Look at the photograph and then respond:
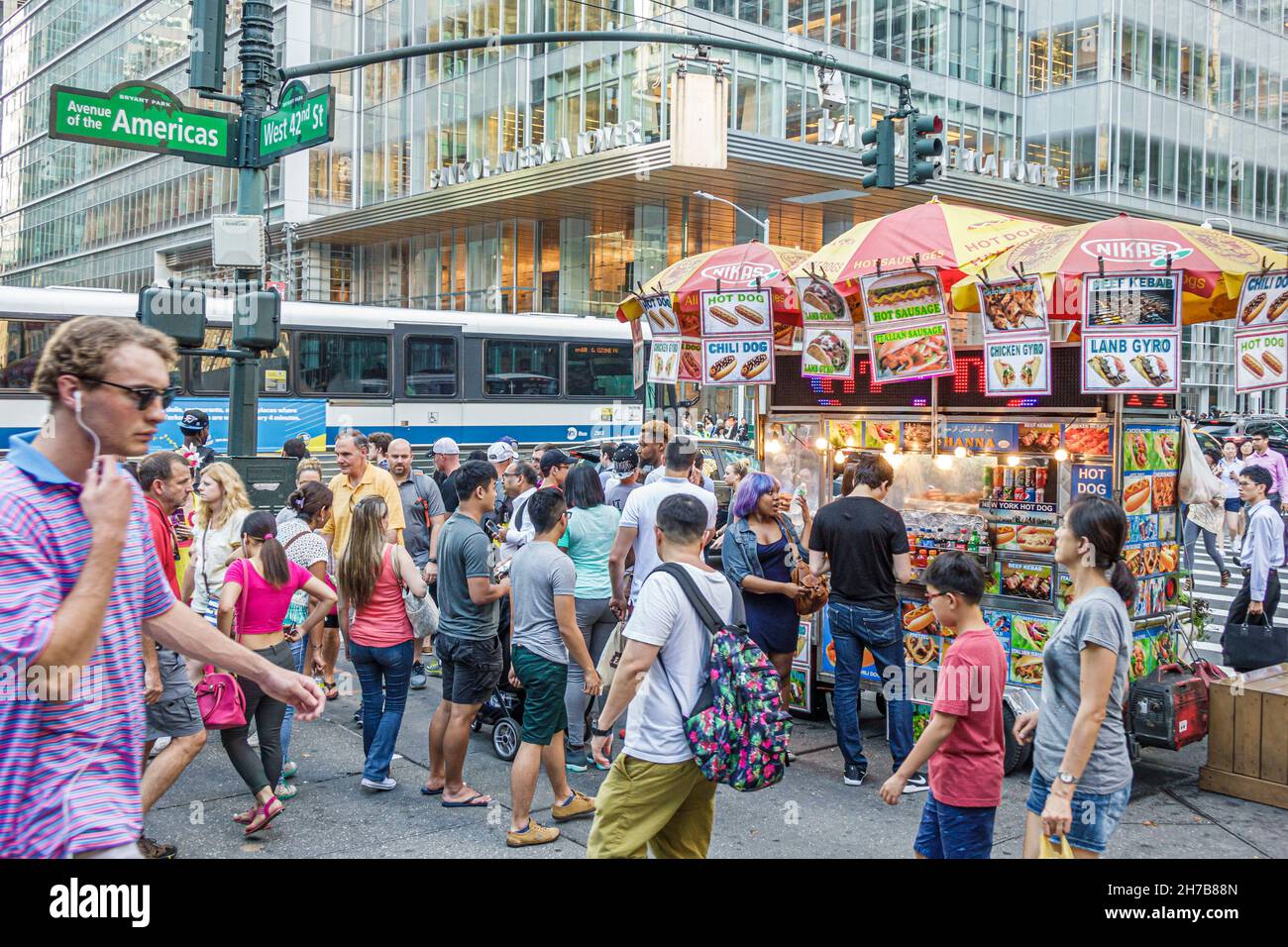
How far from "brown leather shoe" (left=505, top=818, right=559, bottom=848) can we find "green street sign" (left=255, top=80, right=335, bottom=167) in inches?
248

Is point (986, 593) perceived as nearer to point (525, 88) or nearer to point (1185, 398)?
point (525, 88)

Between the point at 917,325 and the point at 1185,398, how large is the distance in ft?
191

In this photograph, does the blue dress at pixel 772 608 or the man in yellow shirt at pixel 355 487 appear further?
the man in yellow shirt at pixel 355 487

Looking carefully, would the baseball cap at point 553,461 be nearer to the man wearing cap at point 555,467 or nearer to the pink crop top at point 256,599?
the man wearing cap at point 555,467

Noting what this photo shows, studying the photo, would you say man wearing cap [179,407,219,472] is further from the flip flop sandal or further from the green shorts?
the green shorts

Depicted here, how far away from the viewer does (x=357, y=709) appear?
8.66 meters

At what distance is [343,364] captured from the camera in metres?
20.8

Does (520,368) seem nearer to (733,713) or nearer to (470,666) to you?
(470,666)

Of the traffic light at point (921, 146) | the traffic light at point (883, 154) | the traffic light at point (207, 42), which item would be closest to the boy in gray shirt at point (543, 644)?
the traffic light at point (207, 42)

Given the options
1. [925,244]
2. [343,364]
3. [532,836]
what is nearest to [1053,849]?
[532,836]

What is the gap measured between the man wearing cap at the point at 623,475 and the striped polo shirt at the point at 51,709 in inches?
267

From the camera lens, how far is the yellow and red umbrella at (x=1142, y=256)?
689 centimetres

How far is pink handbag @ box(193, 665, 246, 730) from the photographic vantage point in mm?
5648

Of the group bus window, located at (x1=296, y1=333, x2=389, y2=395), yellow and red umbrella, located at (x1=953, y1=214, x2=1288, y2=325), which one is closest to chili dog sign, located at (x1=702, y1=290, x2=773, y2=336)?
yellow and red umbrella, located at (x1=953, y1=214, x2=1288, y2=325)
